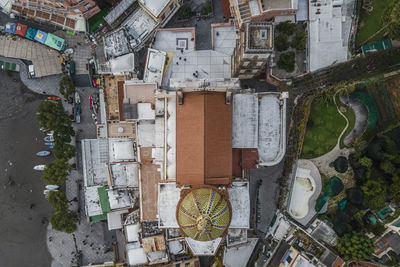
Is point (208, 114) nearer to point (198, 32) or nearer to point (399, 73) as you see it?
point (198, 32)

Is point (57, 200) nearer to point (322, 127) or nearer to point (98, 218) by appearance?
point (98, 218)

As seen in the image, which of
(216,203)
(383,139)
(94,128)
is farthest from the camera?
(94,128)

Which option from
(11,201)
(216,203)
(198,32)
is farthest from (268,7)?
(11,201)

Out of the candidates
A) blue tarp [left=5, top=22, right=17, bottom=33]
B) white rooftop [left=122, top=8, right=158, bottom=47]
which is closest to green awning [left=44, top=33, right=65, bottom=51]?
blue tarp [left=5, top=22, right=17, bottom=33]

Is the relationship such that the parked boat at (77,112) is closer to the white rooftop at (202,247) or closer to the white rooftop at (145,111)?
the white rooftop at (145,111)

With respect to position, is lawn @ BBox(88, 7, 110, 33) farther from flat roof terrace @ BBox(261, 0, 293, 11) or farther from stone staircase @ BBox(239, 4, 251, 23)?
flat roof terrace @ BBox(261, 0, 293, 11)

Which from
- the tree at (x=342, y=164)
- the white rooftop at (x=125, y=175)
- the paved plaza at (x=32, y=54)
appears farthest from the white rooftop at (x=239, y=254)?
the paved plaza at (x=32, y=54)

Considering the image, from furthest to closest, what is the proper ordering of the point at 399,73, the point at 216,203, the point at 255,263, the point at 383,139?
the point at 255,263 → the point at 399,73 → the point at 383,139 → the point at 216,203
